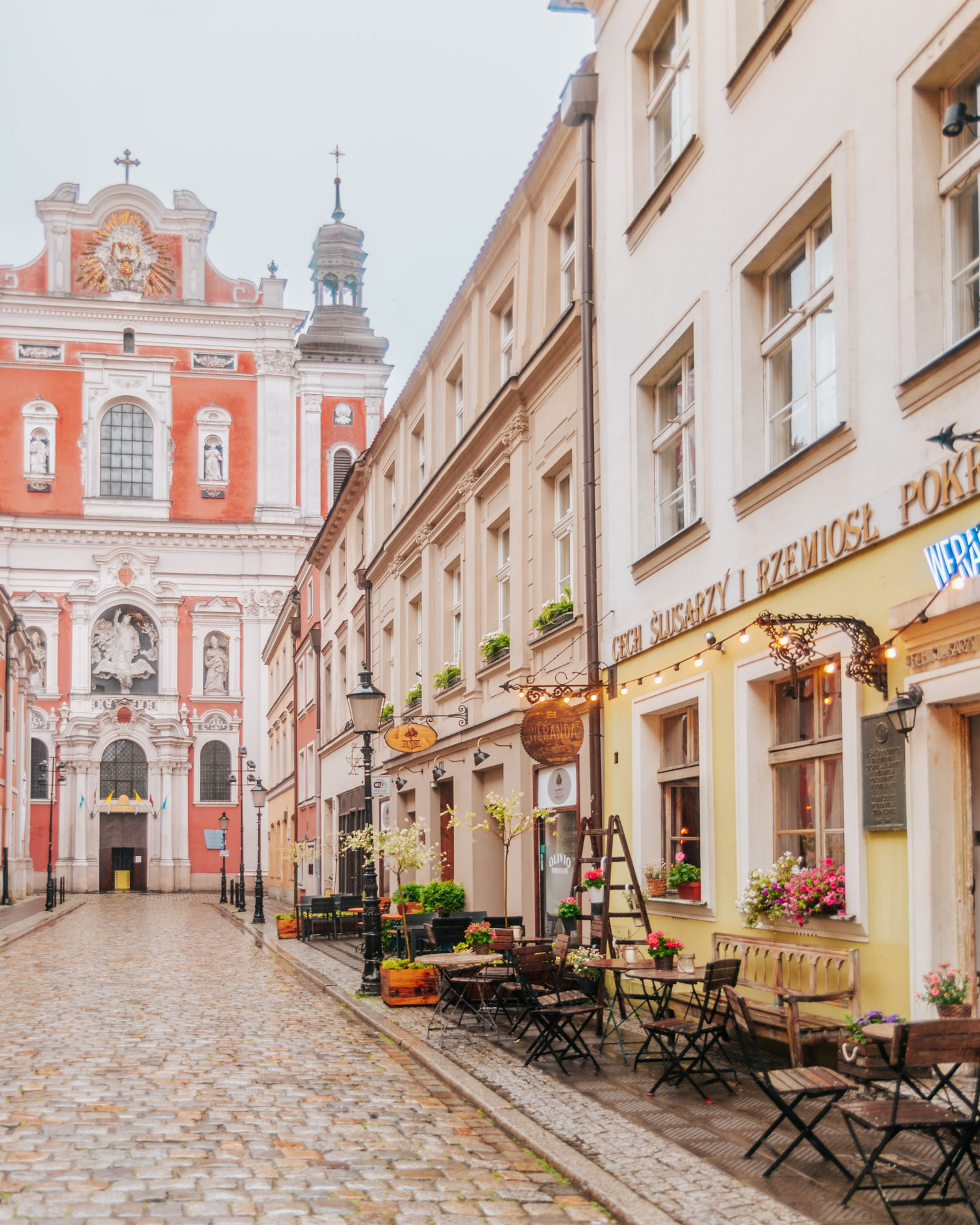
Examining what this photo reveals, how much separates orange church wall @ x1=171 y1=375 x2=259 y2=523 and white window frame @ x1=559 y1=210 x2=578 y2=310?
45885 mm

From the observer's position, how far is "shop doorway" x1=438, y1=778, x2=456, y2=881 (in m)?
22.8

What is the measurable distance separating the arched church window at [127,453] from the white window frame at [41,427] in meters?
2.01

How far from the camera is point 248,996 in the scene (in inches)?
643

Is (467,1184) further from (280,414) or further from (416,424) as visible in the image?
(280,414)

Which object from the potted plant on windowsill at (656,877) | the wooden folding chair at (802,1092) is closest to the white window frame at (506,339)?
the potted plant on windowsill at (656,877)

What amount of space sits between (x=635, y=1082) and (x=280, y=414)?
5473 centimetres

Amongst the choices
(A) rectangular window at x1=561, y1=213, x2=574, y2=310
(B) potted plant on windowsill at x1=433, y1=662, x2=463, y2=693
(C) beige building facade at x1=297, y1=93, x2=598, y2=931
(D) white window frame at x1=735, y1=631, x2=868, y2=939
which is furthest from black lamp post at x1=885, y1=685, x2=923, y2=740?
(B) potted plant on windowsill at x1=433, y1=662, x2=463, y2=693

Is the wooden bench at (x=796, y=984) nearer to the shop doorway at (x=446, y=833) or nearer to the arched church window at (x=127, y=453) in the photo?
the shop doorway at (x=446, y=833)

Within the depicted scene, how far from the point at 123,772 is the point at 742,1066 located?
51748 mm

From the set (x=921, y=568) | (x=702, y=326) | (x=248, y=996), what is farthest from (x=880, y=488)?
(x=248, y=996)

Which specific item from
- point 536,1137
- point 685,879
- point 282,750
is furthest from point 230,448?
point 536,1137

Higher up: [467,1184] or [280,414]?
[280,414]

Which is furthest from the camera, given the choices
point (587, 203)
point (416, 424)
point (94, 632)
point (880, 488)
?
point (94, 632)

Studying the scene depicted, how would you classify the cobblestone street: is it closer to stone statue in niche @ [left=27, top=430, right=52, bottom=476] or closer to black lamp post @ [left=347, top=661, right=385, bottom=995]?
black lamp post @ [left=347, top=661, right=385, bottom=995]
